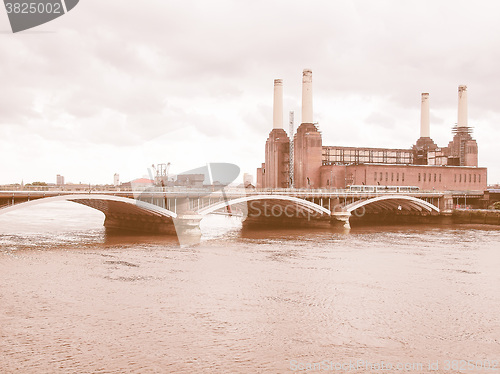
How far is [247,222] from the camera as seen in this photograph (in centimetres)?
7219

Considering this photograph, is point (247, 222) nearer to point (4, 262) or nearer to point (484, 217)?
point (484, 217)

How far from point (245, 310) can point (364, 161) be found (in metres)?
87.9

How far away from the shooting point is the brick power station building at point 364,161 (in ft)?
294

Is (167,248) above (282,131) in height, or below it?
below

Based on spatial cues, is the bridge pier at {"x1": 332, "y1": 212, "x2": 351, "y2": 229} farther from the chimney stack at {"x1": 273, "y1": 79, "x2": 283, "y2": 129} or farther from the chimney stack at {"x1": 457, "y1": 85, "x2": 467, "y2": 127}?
the chimney stack at {"x1": 457, "y1": 85, "x2": 467, "y2": 127}

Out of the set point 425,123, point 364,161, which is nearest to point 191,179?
point 364,161

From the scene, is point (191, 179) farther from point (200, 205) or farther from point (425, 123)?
point (200, 205)

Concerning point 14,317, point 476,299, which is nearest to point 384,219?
point 476,299

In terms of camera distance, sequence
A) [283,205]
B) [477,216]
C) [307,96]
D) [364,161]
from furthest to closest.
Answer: [364,161]
[307,96]
[477,216]
[283,205]

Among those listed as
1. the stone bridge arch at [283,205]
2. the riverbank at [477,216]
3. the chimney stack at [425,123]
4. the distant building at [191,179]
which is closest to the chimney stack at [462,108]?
the chimney stack at [425,123]

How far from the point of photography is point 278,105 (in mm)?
95188

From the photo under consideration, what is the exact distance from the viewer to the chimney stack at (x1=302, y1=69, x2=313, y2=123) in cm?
8694

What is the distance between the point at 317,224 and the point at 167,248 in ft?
90.6

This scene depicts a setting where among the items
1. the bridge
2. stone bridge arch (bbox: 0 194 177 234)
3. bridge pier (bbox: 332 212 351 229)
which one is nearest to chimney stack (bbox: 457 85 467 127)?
the bridge
